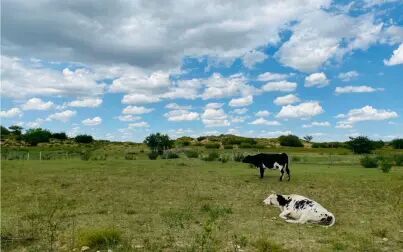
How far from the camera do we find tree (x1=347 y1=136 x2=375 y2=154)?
7533 cm

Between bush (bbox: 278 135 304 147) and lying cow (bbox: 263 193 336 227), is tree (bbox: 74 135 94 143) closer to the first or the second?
bush (bbox: 278 135 304 147)

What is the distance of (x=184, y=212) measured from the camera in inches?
605

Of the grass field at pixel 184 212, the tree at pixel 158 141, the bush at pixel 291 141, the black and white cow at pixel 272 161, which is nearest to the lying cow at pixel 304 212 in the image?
the grass field at pixel 184 212

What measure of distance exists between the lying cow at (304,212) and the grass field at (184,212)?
35cm

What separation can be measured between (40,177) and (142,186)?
255 inches

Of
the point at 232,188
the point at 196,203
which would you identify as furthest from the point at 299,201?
the point at 232,188

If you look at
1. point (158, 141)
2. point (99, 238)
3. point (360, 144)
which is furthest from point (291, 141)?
point (99, 238)

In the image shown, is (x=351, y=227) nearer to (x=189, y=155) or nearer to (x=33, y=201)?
(x=33, y=201)

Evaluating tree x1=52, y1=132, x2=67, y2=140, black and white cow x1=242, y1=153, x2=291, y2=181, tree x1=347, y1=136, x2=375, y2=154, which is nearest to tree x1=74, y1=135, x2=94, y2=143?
tree x1=52, y1=132, x2=67, y2=140

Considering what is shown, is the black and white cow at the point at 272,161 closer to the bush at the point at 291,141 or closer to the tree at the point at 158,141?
the tree at the point at 158,141

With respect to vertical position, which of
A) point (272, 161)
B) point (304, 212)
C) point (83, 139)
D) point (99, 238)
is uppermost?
point (83, 139)

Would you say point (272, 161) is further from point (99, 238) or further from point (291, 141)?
point (291, 141)

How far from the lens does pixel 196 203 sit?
1762cm

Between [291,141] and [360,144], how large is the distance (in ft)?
137
